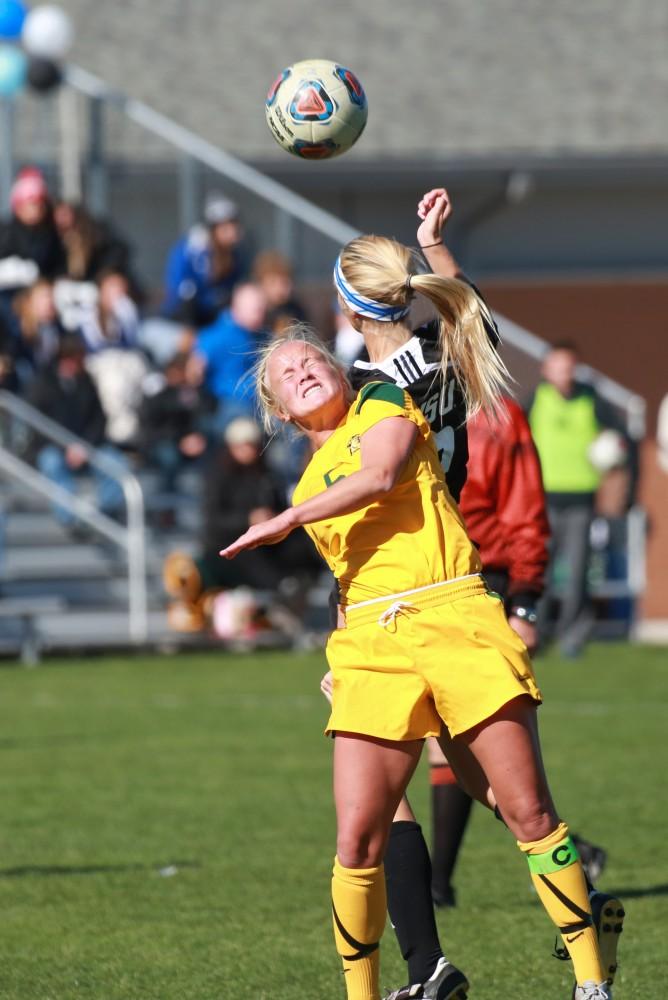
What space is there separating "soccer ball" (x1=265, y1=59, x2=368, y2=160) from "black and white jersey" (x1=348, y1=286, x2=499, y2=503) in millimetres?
821

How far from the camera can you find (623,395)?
1673 centimetres

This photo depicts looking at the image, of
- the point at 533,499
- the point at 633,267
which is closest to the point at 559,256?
the point at 633,267

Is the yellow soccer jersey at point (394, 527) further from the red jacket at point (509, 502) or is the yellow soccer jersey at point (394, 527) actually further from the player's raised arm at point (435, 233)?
the red jacket at point (509, 502)

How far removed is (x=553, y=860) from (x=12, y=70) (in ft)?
47.1

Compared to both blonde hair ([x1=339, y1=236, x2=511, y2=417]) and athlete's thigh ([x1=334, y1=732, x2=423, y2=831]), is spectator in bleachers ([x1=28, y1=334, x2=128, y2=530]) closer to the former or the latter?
blonde hair ([x1=339, y1=236, x2=511, y2=417])

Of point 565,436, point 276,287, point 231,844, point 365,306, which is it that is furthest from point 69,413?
point 365,306

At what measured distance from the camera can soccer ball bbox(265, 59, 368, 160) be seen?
5715 millimetres

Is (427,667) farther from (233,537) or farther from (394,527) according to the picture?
(233,537)

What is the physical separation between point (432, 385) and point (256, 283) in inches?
463

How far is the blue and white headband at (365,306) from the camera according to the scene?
5047mm

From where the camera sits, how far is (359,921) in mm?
4855

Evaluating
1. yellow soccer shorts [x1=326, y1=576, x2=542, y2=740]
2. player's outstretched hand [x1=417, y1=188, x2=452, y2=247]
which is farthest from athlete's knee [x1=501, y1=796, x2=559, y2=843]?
player's outstretched hand [x1=417, y1=188, x2=452, y2=247]

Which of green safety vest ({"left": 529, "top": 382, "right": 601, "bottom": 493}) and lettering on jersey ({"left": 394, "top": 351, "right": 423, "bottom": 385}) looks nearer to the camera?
lettering on jersey ({"left": 394, "top": 351, "right": 423, "bottom": 385})

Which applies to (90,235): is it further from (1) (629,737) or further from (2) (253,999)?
(2) (253,999)
